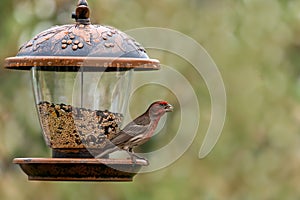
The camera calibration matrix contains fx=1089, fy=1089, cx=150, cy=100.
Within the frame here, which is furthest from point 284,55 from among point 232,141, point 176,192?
point 176,192

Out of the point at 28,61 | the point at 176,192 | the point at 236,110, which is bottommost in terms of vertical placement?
the point at 176,192

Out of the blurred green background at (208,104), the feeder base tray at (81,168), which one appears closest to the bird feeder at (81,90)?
the feeder base tray at (81,168)

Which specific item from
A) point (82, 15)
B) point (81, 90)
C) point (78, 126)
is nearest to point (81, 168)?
point (78, 126)

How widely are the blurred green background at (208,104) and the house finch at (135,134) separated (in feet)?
15.7

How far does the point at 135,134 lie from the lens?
20.9ft

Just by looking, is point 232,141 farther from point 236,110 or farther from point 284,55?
point 284,55

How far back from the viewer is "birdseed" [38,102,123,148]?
252 inches

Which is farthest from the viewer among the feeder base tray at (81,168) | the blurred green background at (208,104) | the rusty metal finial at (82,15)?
the blurred green background at (208,104)

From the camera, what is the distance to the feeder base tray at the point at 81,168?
596 centimetres

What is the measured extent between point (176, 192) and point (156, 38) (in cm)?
167

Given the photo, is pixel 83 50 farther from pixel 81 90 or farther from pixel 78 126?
pixel 78 126

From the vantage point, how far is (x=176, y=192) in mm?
11734

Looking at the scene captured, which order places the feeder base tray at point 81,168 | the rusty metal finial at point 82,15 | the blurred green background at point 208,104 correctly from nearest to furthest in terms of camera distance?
1. the feeder base tray at point 81,168
2. the rusty metal finial at point 82,15
3. the blurred green background at point 208,104

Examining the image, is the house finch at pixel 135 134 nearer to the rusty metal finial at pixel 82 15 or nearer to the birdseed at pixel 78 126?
the birdseed at pixel 78 126
